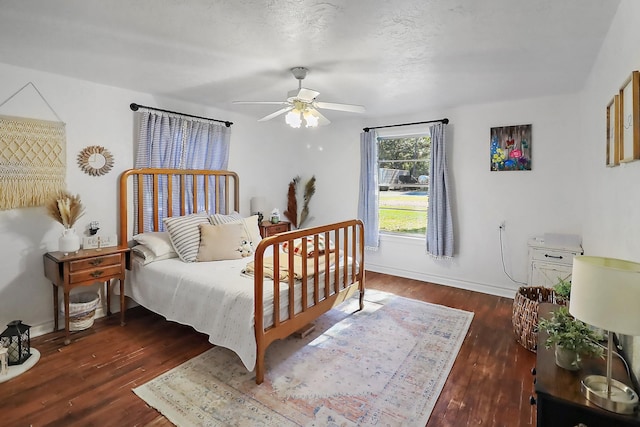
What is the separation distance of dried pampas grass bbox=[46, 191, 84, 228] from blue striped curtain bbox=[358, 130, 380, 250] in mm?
3314

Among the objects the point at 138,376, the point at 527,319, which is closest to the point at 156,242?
the point at 138,376

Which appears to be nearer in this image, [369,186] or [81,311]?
[81,311]

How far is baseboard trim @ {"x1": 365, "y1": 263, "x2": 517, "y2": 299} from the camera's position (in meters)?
3.87

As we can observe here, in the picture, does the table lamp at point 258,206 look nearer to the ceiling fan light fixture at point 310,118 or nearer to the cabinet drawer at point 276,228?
the cabinet drawer at point 276,228

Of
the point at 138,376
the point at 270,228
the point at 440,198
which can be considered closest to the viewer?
the point at 138,376

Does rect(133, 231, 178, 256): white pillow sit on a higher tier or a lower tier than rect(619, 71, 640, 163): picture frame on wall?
lower

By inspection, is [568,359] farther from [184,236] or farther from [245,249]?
[184,236]

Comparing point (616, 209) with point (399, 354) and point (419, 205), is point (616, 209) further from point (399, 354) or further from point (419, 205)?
point (419, 205)

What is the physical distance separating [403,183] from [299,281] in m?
2.63

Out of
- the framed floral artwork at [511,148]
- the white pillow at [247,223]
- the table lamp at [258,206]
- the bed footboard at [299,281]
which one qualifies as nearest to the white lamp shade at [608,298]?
the bed footboard at [299,281]

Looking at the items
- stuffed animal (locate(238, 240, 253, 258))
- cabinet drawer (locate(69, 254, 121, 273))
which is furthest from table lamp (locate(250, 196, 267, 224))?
cabinet drawer (locate(69, 254, 121, 273))

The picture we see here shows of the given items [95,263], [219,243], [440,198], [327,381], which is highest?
[440,198]

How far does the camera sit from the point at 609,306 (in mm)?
1022

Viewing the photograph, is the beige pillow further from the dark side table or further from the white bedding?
the dark side table
